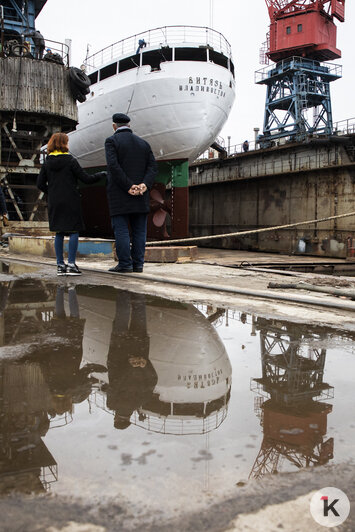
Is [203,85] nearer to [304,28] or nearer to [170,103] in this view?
[170,103]

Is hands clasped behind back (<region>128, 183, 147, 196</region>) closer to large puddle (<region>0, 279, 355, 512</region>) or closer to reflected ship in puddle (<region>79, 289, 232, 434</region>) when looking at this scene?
reflected ship in puddle (<region>79, 289, 232, 434</region>)

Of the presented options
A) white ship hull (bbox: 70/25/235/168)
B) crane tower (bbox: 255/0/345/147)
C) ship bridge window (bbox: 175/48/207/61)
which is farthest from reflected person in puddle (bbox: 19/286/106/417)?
crane tower (bbox: 255/0/345/147)

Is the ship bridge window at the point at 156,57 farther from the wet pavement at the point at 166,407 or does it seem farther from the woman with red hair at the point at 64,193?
the wet pavement at the point at 166,407

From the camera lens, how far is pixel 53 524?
1.03m

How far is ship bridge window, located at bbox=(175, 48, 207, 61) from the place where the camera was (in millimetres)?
15241

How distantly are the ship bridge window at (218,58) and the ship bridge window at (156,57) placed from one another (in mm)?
1563

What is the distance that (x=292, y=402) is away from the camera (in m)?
1.77

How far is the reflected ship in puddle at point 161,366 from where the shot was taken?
164 cm

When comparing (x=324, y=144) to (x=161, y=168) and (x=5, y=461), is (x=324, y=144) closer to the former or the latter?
(x=161, y=168)

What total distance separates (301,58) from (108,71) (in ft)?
85.3

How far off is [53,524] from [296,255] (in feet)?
54.9

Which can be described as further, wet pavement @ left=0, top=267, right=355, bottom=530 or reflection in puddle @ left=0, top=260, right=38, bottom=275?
reflection in puddle @ left=0, top=260, right=38, bottom=275

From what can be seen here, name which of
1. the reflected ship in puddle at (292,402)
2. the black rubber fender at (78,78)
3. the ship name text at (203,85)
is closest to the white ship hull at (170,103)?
the ship name text at (203,85)

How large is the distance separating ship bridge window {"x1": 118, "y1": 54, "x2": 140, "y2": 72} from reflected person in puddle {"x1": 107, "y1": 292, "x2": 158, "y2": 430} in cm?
1372
